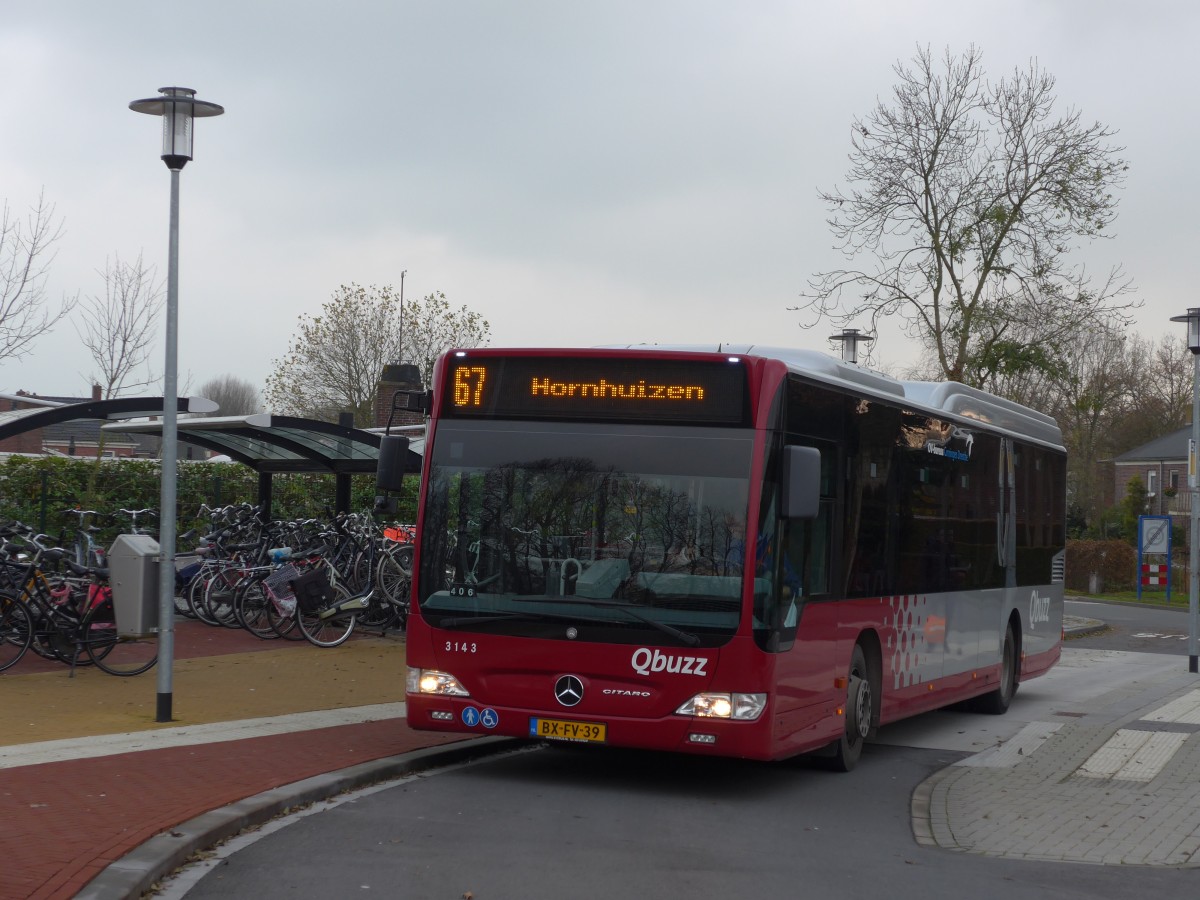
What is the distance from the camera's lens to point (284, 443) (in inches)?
726

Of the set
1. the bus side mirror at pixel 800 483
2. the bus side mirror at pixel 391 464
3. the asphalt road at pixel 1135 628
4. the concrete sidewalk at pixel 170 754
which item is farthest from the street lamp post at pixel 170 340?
the asphalt road at pixel 1135 628

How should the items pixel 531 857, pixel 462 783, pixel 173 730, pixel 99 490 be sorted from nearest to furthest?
1. pixel 531 857
2. pixel 462 783
3. pixel 173 730
4. pixel 99 490

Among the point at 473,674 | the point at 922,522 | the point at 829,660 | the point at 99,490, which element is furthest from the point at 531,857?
the point at 99,490

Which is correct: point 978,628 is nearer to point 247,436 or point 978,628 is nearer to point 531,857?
point 531,857

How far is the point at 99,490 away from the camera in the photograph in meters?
20.9

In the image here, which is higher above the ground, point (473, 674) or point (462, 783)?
point (473, 674)

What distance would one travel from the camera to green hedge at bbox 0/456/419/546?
19984 millimetres

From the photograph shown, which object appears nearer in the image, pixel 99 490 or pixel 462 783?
pixel 462 783

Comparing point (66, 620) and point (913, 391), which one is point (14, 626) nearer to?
point (66, 620)

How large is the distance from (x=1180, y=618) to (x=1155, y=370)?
4417 centimetres

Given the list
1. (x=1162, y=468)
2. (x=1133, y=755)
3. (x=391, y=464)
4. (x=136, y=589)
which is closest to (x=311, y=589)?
(x=136, y=589)

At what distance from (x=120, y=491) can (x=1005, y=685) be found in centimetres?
1270

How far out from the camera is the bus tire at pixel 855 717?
403 inches

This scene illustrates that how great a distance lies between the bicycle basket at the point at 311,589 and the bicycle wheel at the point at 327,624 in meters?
0.08
